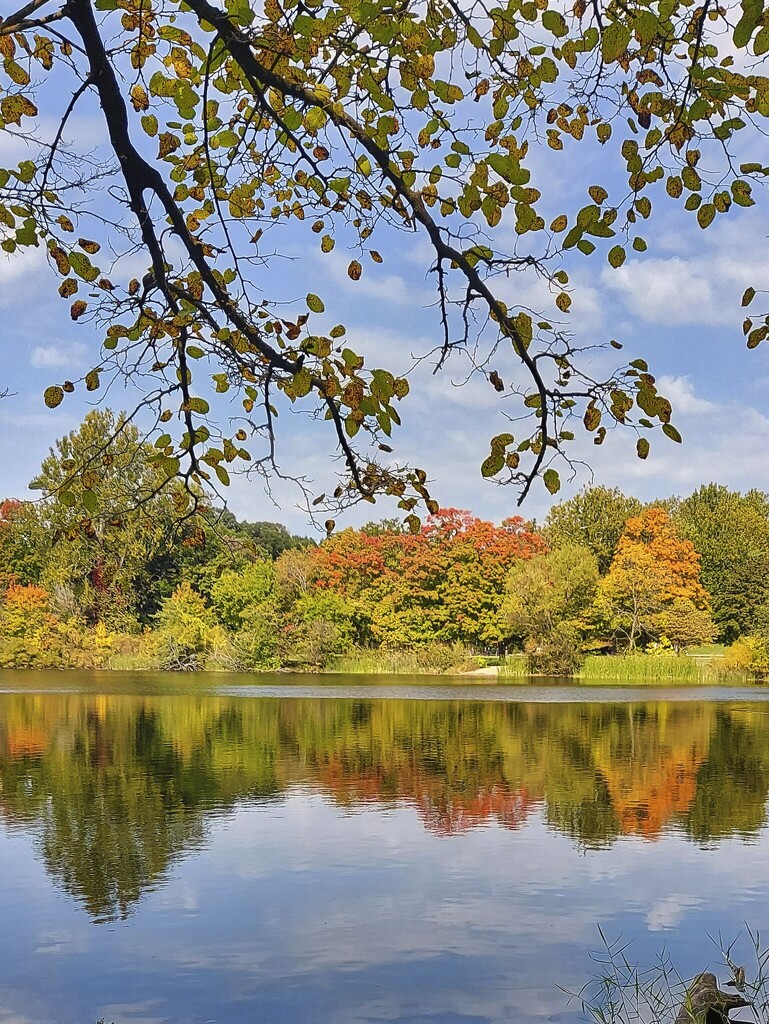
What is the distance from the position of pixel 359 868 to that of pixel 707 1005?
378cm

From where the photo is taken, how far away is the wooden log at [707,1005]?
12.9 feet

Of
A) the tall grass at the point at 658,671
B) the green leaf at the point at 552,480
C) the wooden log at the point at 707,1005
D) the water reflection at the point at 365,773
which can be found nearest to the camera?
the green leaf at the point at 552,480

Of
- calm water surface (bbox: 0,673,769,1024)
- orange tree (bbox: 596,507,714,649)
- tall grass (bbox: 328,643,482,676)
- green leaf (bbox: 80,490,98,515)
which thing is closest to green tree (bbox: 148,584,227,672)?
tall grass (bbox: 328,643,482,676)

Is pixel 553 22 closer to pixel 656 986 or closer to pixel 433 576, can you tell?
pixel 656 986

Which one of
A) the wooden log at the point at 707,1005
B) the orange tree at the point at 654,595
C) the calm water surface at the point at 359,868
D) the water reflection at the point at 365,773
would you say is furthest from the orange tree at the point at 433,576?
the wooden log at the point at 707,1005

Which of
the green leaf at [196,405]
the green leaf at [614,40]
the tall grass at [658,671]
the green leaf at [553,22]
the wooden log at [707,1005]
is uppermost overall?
the green leaf at [553,22]

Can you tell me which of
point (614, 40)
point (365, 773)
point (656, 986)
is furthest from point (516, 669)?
point (614, 40)

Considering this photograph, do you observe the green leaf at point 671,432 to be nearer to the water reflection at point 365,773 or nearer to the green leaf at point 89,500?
the green leaf at point 89,500

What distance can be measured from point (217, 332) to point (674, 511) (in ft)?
143

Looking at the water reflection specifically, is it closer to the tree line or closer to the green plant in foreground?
the green plant in foreground

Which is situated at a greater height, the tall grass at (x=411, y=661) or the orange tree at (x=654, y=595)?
the orange tree at (x=654, y=595)

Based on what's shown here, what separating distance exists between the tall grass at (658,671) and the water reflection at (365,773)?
1070cm

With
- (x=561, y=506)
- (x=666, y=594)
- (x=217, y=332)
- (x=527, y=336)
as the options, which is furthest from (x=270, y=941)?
(x=561, y=506)

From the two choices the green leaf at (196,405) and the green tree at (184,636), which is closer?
the green leaf at (196,405)
